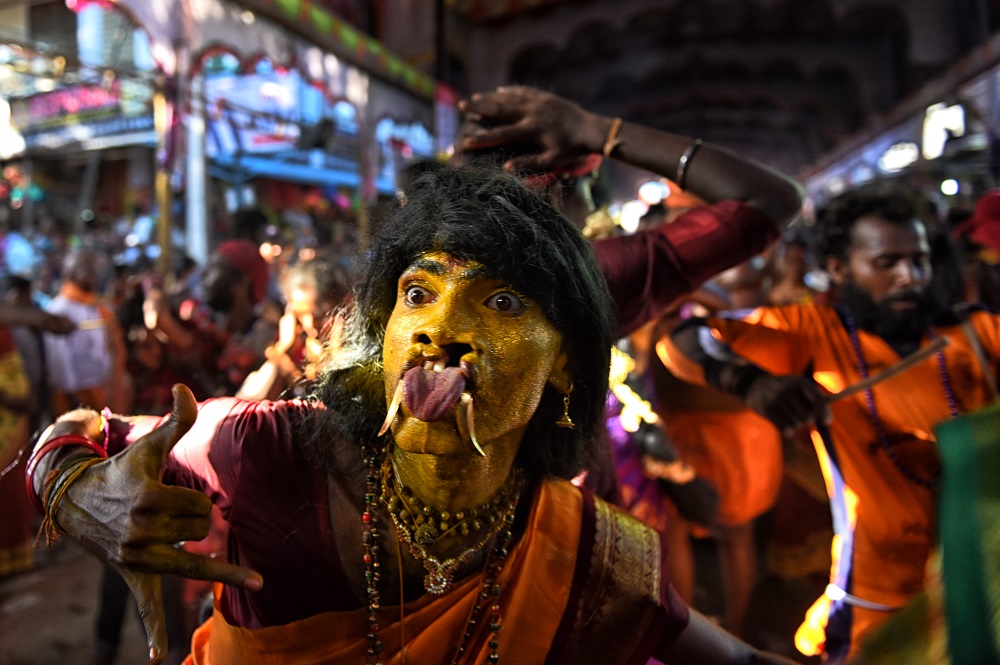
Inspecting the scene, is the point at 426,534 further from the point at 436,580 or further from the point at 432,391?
the point at 432,391

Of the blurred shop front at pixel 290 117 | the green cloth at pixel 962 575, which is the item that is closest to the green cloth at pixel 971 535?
the green cloth at pixel 962 575

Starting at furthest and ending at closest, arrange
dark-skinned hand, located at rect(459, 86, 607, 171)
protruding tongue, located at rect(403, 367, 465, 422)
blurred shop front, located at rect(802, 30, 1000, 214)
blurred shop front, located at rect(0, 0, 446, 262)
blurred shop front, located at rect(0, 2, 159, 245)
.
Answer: blurred shop front, located at rect(0, 2, 159, 245) < blurred shop front, located at rect(0, 0, 446, 262) < blurred shop front, located at rect(802, 30, 1000, 214) < dark-skinned hand, located at rect(459, 86, 607, 171) < protruding tongue, located at rect(403, 367, 465, 422)

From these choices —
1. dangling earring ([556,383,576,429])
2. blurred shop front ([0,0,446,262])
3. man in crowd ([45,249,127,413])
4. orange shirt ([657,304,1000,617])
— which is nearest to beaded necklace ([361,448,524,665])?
dangling earring ([556,383,576,429])

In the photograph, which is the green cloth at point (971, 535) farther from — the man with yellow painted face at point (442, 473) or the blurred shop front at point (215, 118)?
the blurred shop front at point (215, 118)

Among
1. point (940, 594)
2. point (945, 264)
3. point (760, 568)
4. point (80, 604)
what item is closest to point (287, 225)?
point (80, 604)

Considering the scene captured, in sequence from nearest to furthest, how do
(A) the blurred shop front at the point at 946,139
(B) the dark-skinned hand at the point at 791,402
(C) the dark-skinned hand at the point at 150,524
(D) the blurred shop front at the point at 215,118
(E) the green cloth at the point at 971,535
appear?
(E) the green cloth at the point at 971,535 < (C) the dark-skinned hand at the point at 150,524 < (B) the dark-skinned hand at the point at 791,402 < (A) the blurred shop front at the point at 946,139 < (D) the blurred shop front at the point at 215,118

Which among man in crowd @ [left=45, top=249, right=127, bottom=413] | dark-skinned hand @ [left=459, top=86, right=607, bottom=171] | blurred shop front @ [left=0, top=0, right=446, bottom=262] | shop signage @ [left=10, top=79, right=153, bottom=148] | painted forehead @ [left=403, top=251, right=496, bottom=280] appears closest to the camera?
painted forehead @ [left=403, top=251, right=496, bottom=280]

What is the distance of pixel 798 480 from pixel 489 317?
3.25 metres

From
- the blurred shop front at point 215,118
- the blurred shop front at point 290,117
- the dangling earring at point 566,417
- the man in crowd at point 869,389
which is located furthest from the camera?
the blurred shop front at point 290,117

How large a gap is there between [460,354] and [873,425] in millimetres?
1607

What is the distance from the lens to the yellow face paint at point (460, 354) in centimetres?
106

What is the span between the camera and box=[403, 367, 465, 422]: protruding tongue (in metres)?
1.03

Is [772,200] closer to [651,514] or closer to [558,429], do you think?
[558,429]

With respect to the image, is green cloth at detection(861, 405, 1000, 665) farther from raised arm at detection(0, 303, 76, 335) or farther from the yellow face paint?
raised arm at detection(0, 303, 76, 335)
